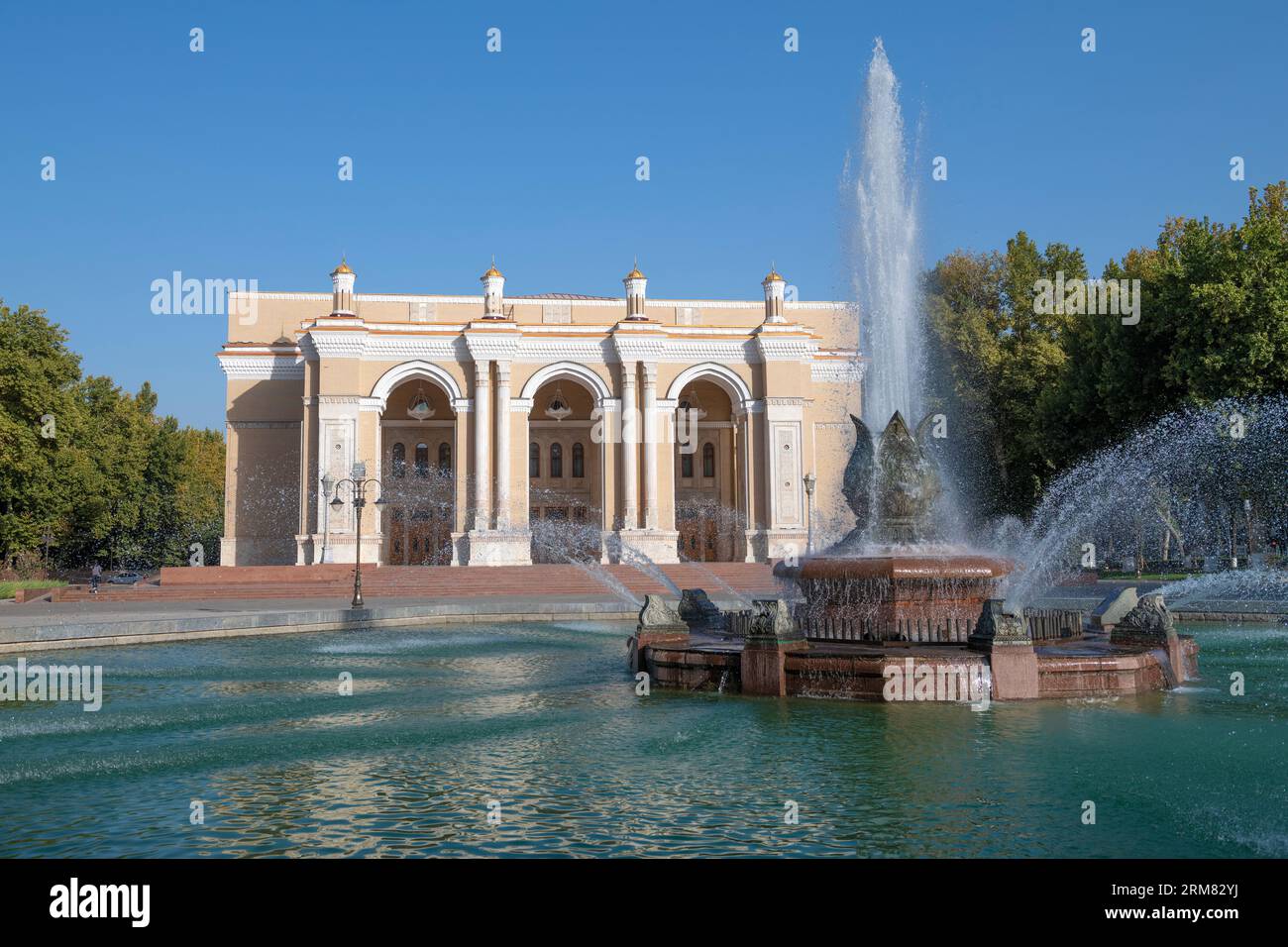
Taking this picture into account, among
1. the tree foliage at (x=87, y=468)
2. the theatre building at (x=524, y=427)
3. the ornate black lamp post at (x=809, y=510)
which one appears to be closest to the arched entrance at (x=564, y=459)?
the theatre building at (x=524, y=427)

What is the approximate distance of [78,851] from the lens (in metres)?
5.33

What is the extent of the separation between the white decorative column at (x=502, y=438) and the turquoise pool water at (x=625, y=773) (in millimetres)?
25618

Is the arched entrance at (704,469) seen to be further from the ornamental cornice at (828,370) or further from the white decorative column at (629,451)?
the white decorative column at (629,451)

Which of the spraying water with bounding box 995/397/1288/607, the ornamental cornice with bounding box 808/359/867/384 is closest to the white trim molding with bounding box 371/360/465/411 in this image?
the ornamental cornice with bounding box 808/359/867/384

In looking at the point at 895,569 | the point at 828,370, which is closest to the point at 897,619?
the point at 895,569

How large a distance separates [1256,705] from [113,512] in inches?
1976

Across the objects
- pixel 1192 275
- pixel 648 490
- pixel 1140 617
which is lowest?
pixel 1140 617

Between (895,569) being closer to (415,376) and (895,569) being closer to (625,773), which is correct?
(625,773)

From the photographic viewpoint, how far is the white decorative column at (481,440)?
36.8 meters

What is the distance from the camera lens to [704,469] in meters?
43.9

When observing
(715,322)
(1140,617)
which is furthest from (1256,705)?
(715,322)

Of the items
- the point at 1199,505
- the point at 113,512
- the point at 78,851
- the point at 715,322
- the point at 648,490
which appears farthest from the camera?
the point at 113,512

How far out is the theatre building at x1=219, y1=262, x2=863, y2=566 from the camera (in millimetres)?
36844
